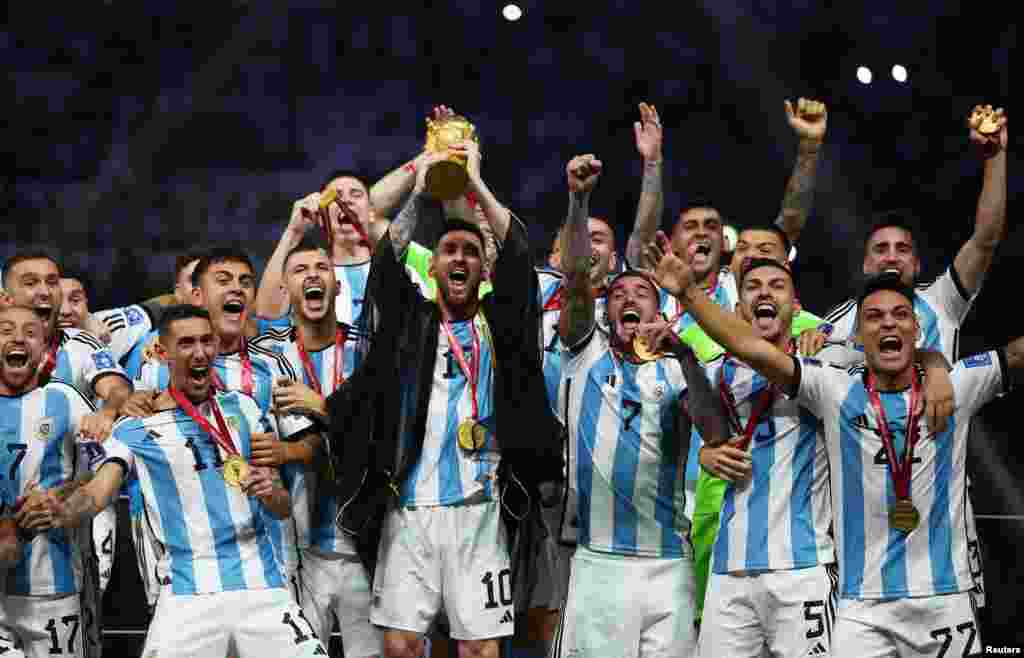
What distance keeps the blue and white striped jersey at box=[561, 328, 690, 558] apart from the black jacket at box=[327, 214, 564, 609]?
0.14m

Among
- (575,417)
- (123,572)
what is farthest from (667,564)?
(123,572)

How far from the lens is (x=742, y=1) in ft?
31.0

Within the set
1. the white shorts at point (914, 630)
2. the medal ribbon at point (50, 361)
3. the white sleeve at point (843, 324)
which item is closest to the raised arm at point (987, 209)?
the white sleeve at point (843, 324)

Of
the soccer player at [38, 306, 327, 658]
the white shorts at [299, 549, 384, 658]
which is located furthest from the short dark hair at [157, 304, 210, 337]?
the white shorts at [299, 549, 384, 658]

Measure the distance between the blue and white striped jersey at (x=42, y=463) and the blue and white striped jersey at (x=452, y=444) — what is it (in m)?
1.13

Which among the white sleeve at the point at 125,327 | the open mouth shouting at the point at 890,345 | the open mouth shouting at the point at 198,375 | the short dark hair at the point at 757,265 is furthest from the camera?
the white sleeve at the point at 125,327

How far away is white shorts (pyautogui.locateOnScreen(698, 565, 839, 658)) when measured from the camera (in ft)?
18.7

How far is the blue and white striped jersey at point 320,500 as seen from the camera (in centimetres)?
625

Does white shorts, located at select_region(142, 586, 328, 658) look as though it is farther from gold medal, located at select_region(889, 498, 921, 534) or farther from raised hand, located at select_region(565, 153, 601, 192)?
gold medal, located at select_region(889, 498, 921, 534)

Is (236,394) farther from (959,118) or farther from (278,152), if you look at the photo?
(959,118)

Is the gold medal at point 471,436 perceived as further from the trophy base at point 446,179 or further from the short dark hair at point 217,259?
the short dark hair at point 217,259

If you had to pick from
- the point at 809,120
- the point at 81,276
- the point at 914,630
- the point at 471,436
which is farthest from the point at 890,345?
the point at 81,276

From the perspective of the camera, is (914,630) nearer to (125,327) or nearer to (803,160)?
(803,160)

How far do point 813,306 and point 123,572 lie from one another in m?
3.66
